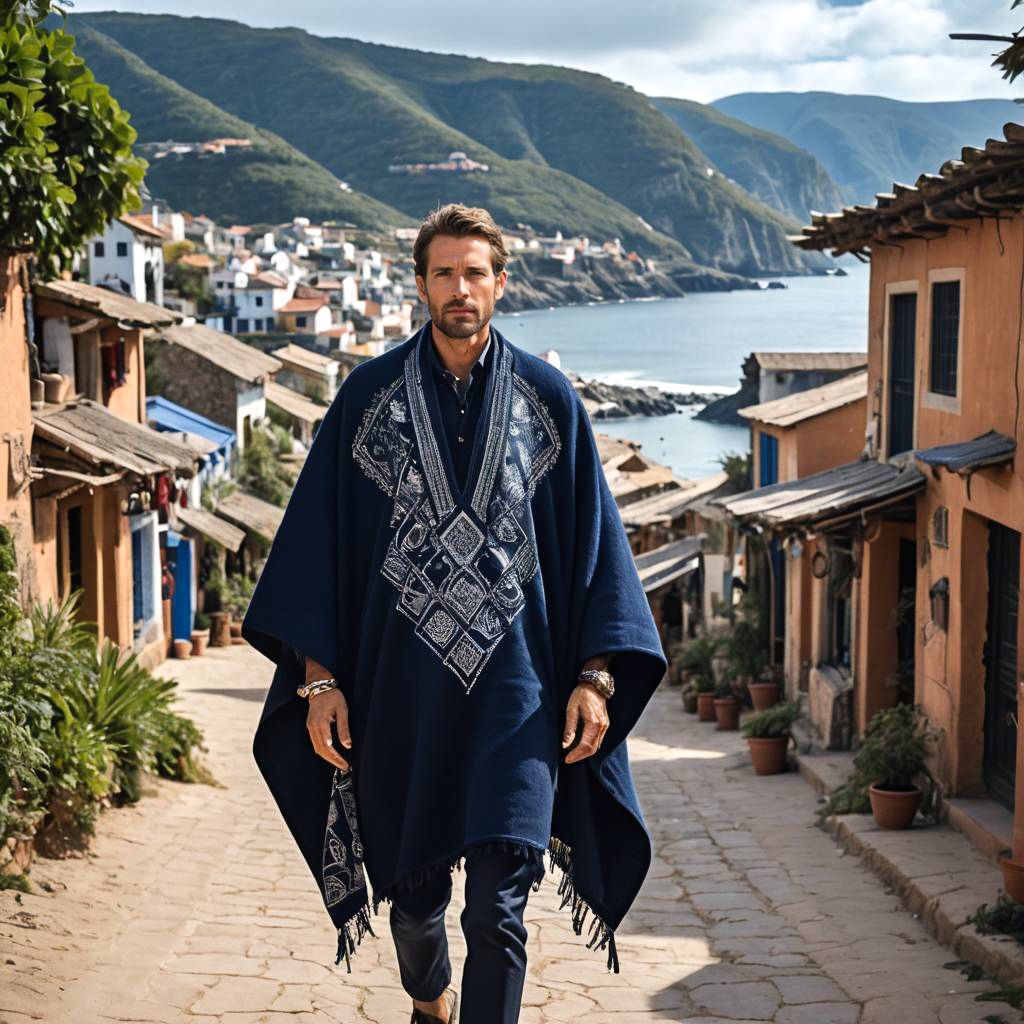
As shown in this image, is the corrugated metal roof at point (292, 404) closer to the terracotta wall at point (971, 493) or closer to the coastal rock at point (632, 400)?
the terracotta wall at point (971, 493)

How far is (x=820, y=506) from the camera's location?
12.4 metres

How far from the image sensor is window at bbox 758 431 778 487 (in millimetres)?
18531

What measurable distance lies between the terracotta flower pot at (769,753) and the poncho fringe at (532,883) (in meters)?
9.57

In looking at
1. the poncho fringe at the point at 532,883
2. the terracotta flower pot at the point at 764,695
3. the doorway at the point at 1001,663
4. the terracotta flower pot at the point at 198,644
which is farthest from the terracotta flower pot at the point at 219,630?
the poncho fringe at the point at 532,883

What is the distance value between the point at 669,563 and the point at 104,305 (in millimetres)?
11582

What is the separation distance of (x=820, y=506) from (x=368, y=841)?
8672 millimetres

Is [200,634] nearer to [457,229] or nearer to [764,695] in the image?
[764,695]

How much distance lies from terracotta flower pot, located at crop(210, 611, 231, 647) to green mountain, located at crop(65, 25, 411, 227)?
12604 cm

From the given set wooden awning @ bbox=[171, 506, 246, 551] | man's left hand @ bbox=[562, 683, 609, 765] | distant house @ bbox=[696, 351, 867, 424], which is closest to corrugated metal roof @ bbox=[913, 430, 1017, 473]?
man's left hand @ bbox=[562, 683, 609, 765]

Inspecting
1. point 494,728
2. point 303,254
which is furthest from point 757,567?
point 303,254

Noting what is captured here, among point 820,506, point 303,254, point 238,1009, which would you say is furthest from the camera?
point 303,254

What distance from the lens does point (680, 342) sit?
152625 mm

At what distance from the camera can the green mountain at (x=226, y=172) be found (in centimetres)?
14975

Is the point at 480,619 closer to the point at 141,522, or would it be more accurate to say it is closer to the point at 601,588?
the point at 601,588
